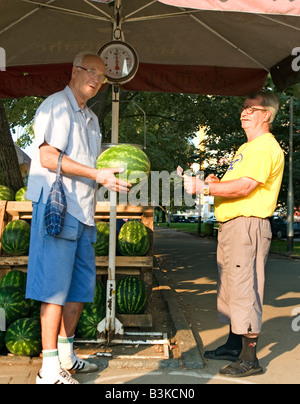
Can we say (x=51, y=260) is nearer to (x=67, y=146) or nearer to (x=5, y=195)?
(x=67, y=146)

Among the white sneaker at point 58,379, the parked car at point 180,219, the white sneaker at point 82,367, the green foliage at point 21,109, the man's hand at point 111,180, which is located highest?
the green foliage at point 21,109

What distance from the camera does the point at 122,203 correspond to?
18.0 ft

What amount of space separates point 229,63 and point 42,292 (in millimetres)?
4028

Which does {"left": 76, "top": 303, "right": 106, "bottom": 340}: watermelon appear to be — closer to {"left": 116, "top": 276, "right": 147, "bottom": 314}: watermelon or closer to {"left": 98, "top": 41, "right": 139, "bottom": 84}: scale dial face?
{"left": 116, "top": 276, "right": 147, "bottom": 314}: watermelon

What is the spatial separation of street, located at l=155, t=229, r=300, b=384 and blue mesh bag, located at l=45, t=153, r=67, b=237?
1.87m

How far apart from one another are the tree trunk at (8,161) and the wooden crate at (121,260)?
5.55 ft

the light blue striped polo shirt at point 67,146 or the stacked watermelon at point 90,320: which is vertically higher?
the light blue striped polo shirt at point 67,146

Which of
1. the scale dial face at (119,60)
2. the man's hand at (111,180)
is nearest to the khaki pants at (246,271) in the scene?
the man's hand at (111,180)

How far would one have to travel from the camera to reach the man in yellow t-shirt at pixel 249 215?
13.1ft

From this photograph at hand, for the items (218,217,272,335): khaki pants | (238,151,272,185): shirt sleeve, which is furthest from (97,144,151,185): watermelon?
(218,217,272,335): khaki pants

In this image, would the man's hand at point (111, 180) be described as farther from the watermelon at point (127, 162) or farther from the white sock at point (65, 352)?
the white sock at point (65, 352)

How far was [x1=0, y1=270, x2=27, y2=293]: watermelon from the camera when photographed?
5031 mm
